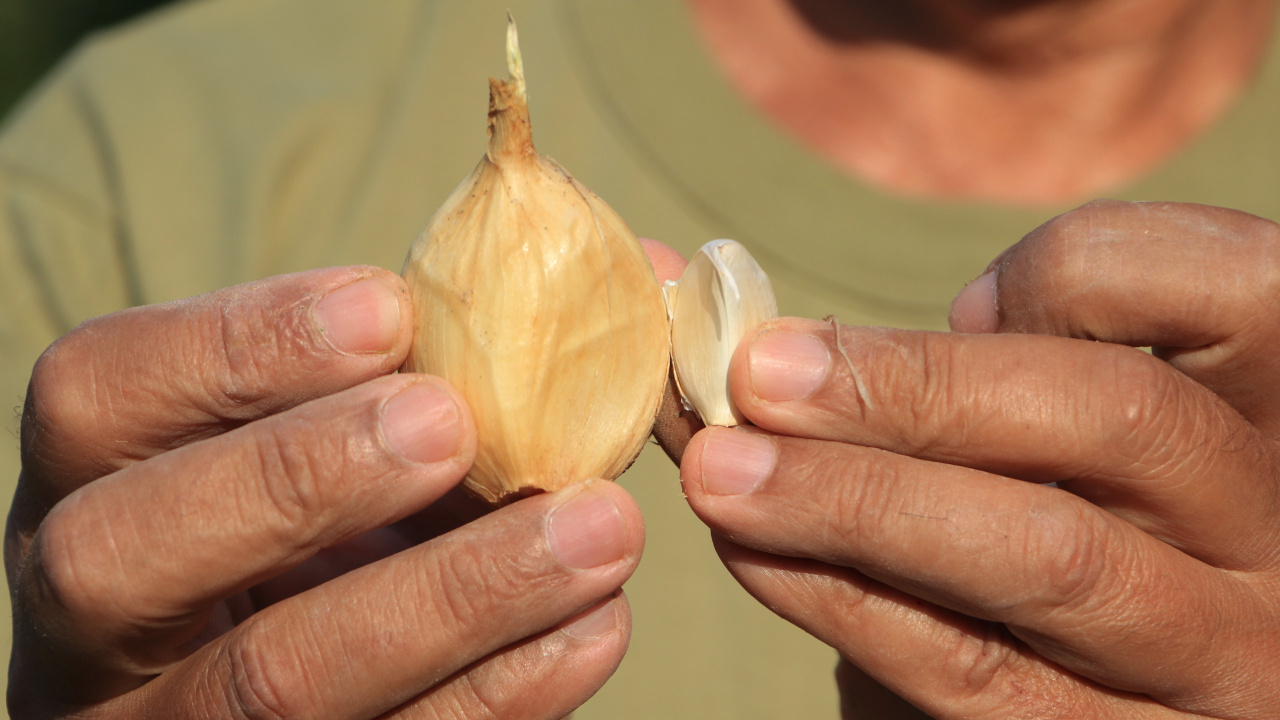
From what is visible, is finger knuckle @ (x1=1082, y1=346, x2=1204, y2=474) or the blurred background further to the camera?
the blurred background

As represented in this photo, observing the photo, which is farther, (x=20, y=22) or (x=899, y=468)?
(x=20, y=22)

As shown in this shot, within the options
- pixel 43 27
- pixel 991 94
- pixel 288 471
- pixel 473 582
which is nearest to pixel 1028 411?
pixel 473 582

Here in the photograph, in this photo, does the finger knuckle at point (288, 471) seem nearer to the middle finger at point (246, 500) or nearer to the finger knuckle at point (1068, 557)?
the middle finger at point (246, 500)

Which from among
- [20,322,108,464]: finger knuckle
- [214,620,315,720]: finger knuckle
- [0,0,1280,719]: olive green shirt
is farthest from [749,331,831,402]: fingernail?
[0,0,1280,719]: olive green shirt

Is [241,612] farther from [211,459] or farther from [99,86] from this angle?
[99,86]

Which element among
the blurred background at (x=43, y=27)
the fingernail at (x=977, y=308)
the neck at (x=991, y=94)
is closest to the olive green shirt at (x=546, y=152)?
the neck at (x=991, y=94)

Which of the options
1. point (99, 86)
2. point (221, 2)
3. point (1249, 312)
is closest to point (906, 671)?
point (1249, 312)

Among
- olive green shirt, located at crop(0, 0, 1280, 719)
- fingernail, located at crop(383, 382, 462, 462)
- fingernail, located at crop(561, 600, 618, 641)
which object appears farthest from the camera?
olive green shirt, located at crop(0, 0, 1280, 719)

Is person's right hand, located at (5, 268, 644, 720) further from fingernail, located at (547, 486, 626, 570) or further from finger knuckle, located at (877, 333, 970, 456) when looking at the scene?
finger knuckle, located at (877, 333, 970, 456)

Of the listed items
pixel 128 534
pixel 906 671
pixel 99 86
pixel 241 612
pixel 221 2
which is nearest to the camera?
pixel 128 534
